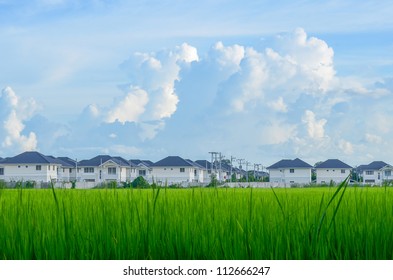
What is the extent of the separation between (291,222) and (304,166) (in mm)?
81097

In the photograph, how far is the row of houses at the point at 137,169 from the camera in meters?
70.8

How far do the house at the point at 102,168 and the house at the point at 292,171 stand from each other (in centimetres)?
2358

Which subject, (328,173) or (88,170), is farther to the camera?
(328,173)

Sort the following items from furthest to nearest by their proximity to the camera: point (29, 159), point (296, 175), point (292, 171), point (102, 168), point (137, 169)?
point (137, 169) → point (292, 171) → point (296, 175) → point (102, 168) → point (29, 159)

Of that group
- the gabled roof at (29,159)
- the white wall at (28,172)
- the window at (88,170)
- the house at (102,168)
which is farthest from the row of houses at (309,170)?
the gabled roof at (29,159)

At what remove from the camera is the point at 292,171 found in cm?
8406

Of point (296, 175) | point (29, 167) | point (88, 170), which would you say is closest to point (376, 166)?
point (296, 175)

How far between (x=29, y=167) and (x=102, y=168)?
10.4 meters

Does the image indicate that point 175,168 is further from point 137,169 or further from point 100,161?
point 100,161

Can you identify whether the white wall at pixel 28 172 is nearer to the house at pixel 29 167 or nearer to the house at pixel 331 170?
the house at pixel 29 167

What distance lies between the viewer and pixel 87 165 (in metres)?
78.8

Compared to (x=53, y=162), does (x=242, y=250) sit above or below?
below

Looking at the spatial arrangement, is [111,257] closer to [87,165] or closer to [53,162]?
[53,162]
